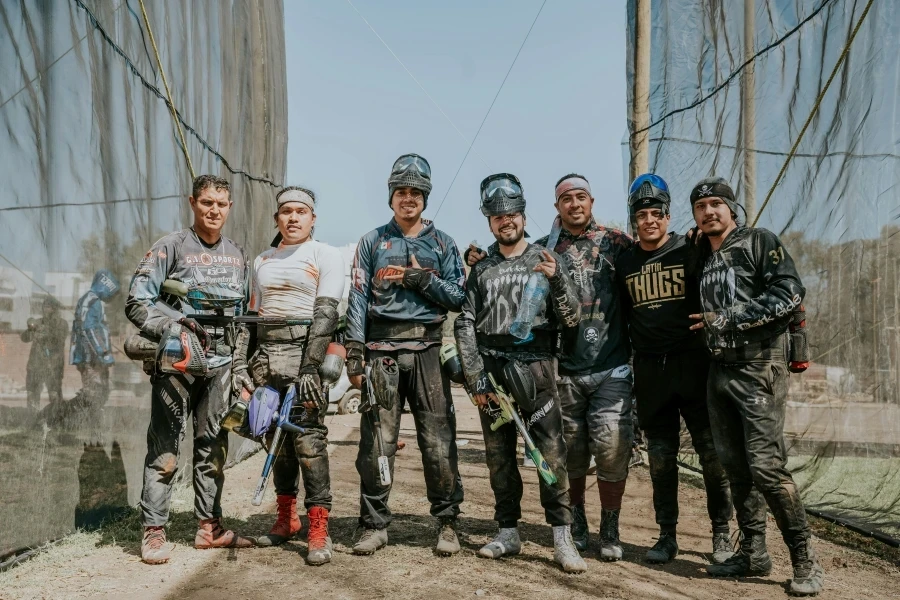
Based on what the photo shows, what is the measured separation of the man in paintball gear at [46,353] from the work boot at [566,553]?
→ 2953mm

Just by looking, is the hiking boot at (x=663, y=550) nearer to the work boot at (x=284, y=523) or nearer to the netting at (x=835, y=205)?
the netting at (x=835, y=205)

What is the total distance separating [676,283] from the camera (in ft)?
13.8

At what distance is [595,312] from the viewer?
14.4 feet

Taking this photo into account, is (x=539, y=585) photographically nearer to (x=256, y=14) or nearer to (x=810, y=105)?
(x=810, y=105)

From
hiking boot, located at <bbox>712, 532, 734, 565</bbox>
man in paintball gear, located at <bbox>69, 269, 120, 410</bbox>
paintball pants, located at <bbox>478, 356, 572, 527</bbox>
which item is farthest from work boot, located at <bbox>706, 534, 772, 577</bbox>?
man in paintball gear, located at <bbox>69, 269, 120, 410</bbox>

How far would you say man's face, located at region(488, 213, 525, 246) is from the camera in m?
4.35

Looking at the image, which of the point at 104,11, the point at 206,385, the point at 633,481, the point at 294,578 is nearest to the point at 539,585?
the point at 294,578

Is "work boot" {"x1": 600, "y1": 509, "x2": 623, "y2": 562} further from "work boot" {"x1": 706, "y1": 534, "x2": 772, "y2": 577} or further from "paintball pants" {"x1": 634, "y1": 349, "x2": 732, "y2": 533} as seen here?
"work boot" {"x1": 706, "y1": 534, "x2": 772, "y2": 577}

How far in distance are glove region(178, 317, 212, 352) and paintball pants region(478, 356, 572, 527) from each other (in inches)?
65.5

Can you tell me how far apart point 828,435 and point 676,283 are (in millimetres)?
1957

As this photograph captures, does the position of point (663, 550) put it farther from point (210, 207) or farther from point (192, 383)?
point (210, 207)

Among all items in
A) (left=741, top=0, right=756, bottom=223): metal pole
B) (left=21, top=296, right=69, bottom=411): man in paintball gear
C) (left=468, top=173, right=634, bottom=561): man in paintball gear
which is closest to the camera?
(left=21, top=296, right=69, bottom=411): man in paintball gear

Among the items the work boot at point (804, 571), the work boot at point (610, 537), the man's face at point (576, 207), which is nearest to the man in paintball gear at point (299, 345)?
the man's face at point (576, 207)

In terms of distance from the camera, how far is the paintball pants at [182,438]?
4.19 m
